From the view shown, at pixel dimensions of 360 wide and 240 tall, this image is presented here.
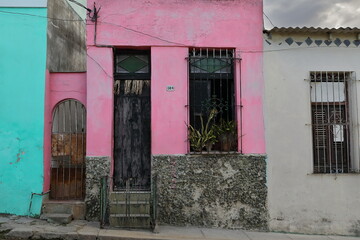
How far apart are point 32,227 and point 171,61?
4227 millimetres

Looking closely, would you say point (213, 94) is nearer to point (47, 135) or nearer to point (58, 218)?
point (47, 135)

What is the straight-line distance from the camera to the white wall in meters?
7.54

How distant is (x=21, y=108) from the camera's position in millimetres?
7586

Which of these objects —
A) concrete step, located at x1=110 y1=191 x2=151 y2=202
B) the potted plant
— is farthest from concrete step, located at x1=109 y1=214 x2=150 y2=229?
the potted plant

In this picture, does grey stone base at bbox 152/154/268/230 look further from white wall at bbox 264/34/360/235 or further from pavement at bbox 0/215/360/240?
white wall at bbox 264/34/360/235

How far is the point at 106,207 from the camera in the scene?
7164 millimetres

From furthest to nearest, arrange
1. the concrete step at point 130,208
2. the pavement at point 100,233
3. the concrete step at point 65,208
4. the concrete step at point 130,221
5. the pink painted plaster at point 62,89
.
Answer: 1. the pink painted plaster at point 62,89
2. the concrete step at point 65,208
3. the concrete step at point 130,208
4. the concrete step at point 130,221
5. the pavement at point 100,233

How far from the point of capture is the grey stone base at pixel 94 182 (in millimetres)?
7324

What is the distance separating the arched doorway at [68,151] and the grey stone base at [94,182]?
0.53 m

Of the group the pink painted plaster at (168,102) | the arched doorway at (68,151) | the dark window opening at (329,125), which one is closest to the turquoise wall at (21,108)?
the arched doorway at (68,151)

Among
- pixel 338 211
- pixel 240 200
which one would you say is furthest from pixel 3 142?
pixel 338 211

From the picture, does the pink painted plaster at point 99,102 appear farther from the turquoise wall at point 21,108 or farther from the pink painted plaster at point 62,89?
the turquoise wall at point 21,108

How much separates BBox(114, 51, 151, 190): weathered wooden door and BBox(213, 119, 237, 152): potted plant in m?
1.49

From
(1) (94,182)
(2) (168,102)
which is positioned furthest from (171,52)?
(1) (94,182)
